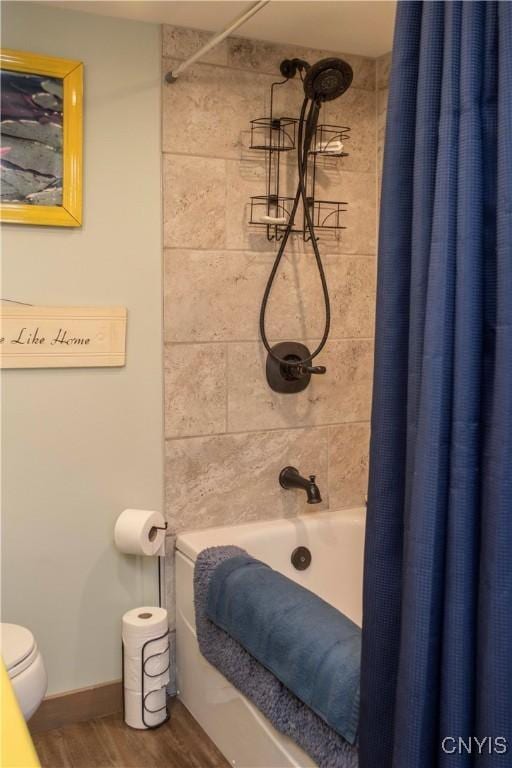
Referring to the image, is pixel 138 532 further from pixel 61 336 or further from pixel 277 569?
pixel 61 336

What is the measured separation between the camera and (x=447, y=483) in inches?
47.4

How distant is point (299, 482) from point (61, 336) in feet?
3.42

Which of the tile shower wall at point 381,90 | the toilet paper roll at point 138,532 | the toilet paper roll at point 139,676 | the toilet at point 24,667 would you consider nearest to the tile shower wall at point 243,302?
the tile shower wall at point 381,90


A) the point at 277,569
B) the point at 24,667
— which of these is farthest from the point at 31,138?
the point at 277,569

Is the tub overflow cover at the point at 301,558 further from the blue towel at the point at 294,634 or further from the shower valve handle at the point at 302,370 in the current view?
the shower valve handle at the point at 302,370

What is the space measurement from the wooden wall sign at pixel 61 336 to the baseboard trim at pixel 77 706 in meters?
1.16

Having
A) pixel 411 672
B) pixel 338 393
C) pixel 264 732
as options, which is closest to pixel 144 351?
pixel 338 393

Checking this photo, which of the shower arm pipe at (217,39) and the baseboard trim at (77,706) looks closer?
the shower arm pipe at (217,39)

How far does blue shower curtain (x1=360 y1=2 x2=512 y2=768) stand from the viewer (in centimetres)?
112

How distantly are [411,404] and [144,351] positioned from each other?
5.09 ft

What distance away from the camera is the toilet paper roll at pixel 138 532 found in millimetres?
2531

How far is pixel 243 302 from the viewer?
2.80 m

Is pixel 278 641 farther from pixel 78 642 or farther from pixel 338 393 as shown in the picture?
pixel 338 393

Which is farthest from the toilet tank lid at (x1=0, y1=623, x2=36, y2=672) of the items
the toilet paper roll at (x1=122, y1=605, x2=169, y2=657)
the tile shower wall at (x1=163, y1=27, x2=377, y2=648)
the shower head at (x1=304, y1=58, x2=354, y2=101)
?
the shower head at (x1=304, y1=58, x2=354, y2=101)
